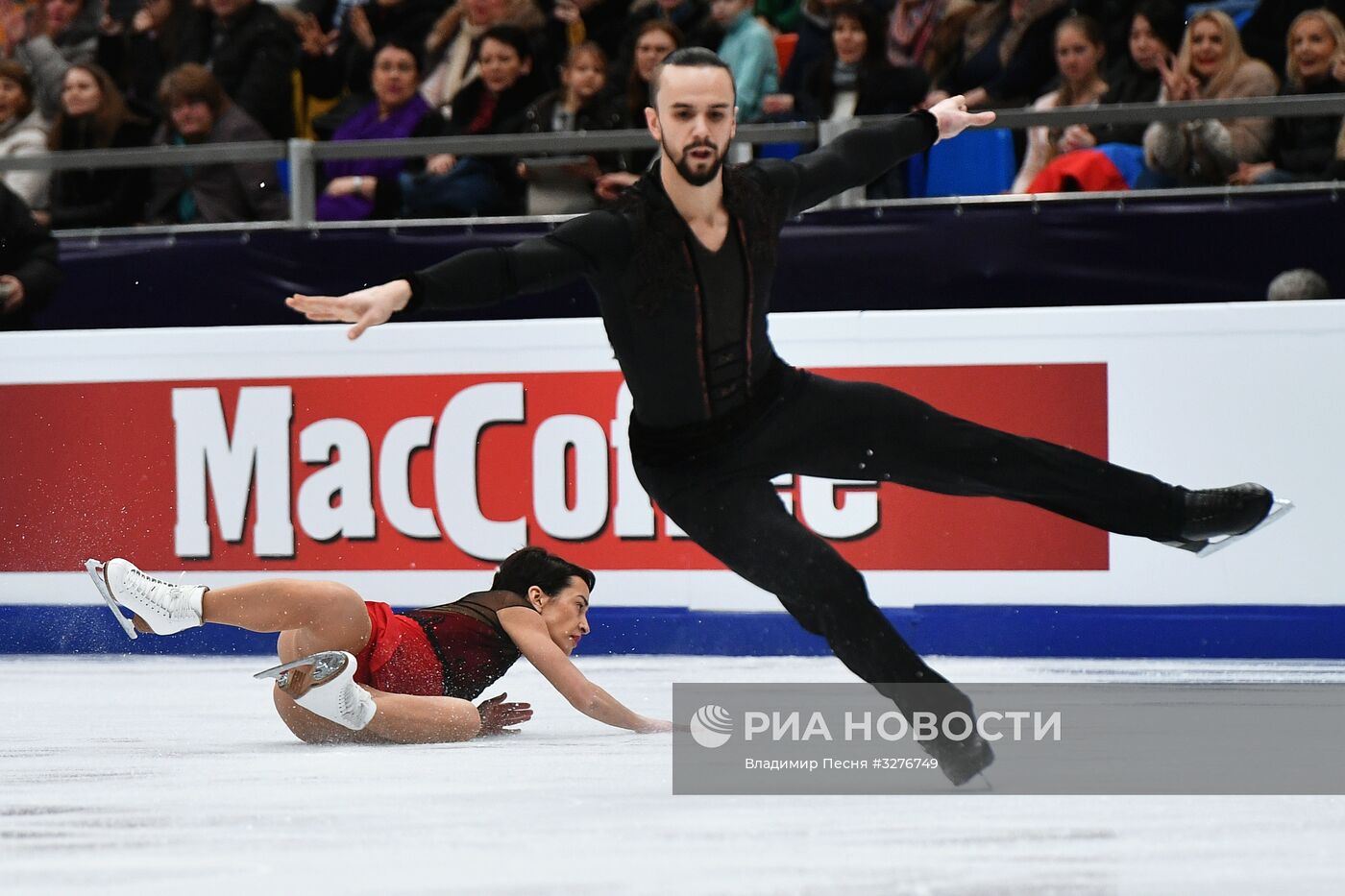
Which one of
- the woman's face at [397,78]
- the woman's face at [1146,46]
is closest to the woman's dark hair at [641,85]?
the woman's face at [397,78]

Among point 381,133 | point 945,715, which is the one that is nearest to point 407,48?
point 381,133

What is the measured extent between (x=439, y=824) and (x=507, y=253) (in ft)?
3.88

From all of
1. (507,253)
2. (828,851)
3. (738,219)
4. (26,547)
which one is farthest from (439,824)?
(26,547)

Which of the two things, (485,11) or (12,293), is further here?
(485,11)

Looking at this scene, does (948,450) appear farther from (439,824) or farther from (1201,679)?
(1201,679)

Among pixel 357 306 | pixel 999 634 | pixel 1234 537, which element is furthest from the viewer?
pixel 999 634

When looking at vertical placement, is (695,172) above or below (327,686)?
above

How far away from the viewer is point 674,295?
4176 millimetres

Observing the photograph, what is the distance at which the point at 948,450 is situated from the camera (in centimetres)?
423

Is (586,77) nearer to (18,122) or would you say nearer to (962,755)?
(18,122)

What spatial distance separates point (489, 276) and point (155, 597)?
1.71 metres

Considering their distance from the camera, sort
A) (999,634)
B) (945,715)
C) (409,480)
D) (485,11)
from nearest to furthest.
→ (945,715) < (999,634) < (409,480) < (485,11)

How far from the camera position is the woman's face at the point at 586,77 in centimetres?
773

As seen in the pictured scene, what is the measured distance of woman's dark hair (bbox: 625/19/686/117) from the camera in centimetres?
765
